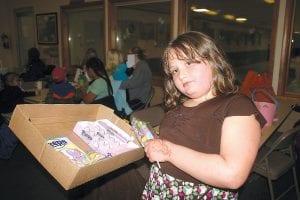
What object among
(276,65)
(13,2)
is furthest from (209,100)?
(13,2)

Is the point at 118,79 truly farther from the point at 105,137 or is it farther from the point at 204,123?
the point at 204,123

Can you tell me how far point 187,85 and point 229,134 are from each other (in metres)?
0.20

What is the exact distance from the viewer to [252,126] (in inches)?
30.3

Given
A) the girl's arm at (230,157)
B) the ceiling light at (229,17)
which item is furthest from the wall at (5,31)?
the girl's arm at (230,157)

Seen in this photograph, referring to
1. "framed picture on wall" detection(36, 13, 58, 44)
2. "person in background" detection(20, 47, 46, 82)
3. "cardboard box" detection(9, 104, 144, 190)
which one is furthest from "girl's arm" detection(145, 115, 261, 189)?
"framed picture on wall" detection(36, 13, 58, 44)

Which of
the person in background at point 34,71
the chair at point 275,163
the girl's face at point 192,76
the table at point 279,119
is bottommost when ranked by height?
the chair at point 275,163

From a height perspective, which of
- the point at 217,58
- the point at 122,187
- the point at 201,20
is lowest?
the point at 122,187

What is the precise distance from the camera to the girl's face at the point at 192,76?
852 millimetres

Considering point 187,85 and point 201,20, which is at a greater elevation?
point 201,20

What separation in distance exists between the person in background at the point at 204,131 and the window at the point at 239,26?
8.26 ft

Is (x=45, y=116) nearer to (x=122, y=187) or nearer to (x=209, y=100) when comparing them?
(x=209, y=100)

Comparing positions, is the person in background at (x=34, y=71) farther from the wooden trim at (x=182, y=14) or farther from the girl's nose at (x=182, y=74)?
the girl's nose at (x=182, y=74)

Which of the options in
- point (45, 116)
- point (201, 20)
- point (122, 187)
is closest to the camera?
point (45, 116)

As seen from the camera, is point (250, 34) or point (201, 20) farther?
point (201, 20)
